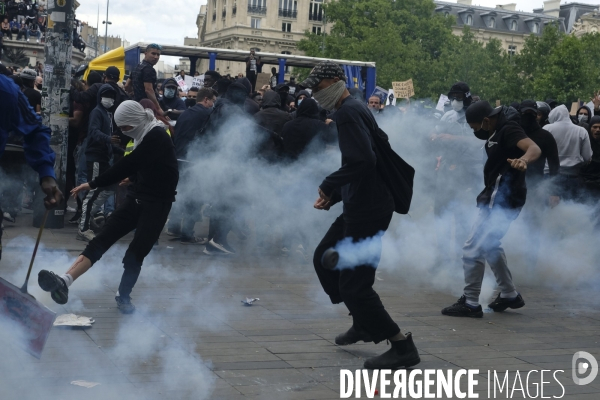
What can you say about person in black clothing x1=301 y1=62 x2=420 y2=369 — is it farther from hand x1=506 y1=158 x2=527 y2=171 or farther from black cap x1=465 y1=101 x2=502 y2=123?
black cap x1=465 y1=101 x2=502 y2=123

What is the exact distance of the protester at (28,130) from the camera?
4207mm

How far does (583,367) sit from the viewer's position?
5426mm

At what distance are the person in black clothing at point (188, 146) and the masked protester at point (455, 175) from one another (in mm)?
2840

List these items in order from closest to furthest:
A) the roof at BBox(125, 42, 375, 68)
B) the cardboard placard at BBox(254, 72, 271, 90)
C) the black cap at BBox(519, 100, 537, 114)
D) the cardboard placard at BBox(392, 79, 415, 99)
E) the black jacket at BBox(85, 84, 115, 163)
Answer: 1. the black cap at BBox(519, 100, 537, 114)
2. the black jacket at BBox(85, 84, 115, 163)
3. the cardboard placard at BBox(392, 79, 415, 99)
4. the cardboard placard at BBox(254, 72, 271, 90)
5. the roof at BBox(125, 42, 375, 68)

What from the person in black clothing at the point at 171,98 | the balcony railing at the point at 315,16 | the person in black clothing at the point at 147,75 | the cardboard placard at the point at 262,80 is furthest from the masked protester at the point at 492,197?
the balcony railing at the point at 315,16

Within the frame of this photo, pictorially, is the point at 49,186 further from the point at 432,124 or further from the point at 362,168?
the point at 432,124

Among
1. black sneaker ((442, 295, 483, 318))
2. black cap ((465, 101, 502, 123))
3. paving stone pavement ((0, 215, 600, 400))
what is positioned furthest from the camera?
black sneaker ((442, 295, 483, 318))

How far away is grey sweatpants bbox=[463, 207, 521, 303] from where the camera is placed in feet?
22.5

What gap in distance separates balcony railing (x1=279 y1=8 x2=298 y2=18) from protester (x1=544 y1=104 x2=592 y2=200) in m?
84.1

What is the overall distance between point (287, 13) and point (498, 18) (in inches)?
1208

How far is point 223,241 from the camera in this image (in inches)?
374

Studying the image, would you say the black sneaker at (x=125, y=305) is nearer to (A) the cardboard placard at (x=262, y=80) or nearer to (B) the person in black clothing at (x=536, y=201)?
(B) the person in black clothing at (x=536, y=201)

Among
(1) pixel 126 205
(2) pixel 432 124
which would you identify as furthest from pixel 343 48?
(1) pixel 126 205

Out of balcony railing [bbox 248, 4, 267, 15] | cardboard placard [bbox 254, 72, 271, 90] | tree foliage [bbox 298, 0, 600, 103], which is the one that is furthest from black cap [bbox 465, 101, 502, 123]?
balcony railing [bbox 248, 4, 267, 15]
